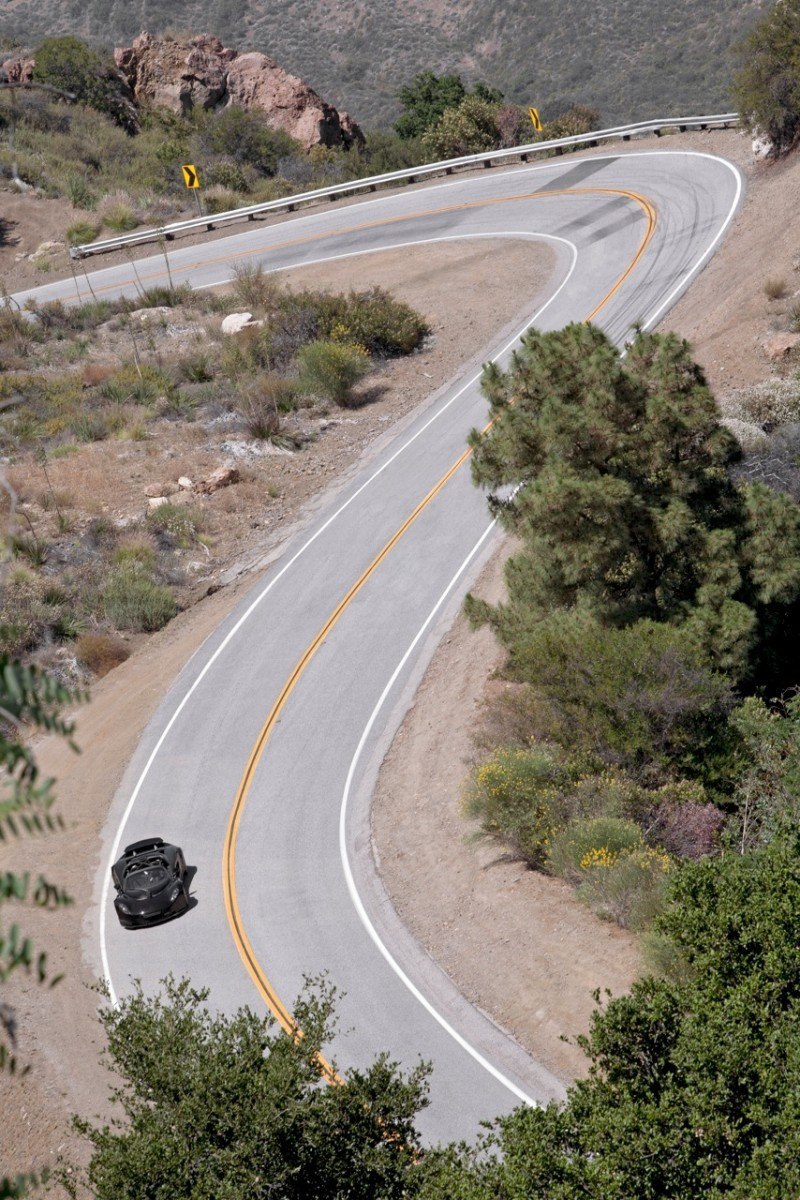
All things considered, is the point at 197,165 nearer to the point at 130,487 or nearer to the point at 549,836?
the point at 130,487

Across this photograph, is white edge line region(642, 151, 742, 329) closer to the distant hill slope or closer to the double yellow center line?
the double yellow center line

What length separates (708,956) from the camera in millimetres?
12125

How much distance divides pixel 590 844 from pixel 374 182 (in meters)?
47.2

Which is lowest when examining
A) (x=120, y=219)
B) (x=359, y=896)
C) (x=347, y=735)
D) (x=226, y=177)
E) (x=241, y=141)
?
(x=359, y=896)

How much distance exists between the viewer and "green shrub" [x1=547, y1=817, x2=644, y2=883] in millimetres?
19406

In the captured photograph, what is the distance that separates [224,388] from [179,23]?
68843 mm

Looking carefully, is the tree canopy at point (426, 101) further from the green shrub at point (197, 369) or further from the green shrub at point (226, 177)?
the green shrub at point (197, 369)

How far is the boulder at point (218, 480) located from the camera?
3709 centimetres

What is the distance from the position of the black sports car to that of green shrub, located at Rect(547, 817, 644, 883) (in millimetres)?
6496

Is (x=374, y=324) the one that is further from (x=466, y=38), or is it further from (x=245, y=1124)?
(x=466, y=38)

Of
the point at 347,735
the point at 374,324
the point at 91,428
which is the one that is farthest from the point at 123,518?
the point at 374,324

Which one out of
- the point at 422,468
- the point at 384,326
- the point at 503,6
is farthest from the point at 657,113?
the point at 422,468

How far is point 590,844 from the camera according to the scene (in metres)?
19.6

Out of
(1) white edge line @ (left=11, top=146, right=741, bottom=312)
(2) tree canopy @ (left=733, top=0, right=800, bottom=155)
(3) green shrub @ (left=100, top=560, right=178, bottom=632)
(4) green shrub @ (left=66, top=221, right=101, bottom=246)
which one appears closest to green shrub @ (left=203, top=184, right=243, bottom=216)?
(1) white edge line @ (left=11, top=146, right=741, bottom=312)
